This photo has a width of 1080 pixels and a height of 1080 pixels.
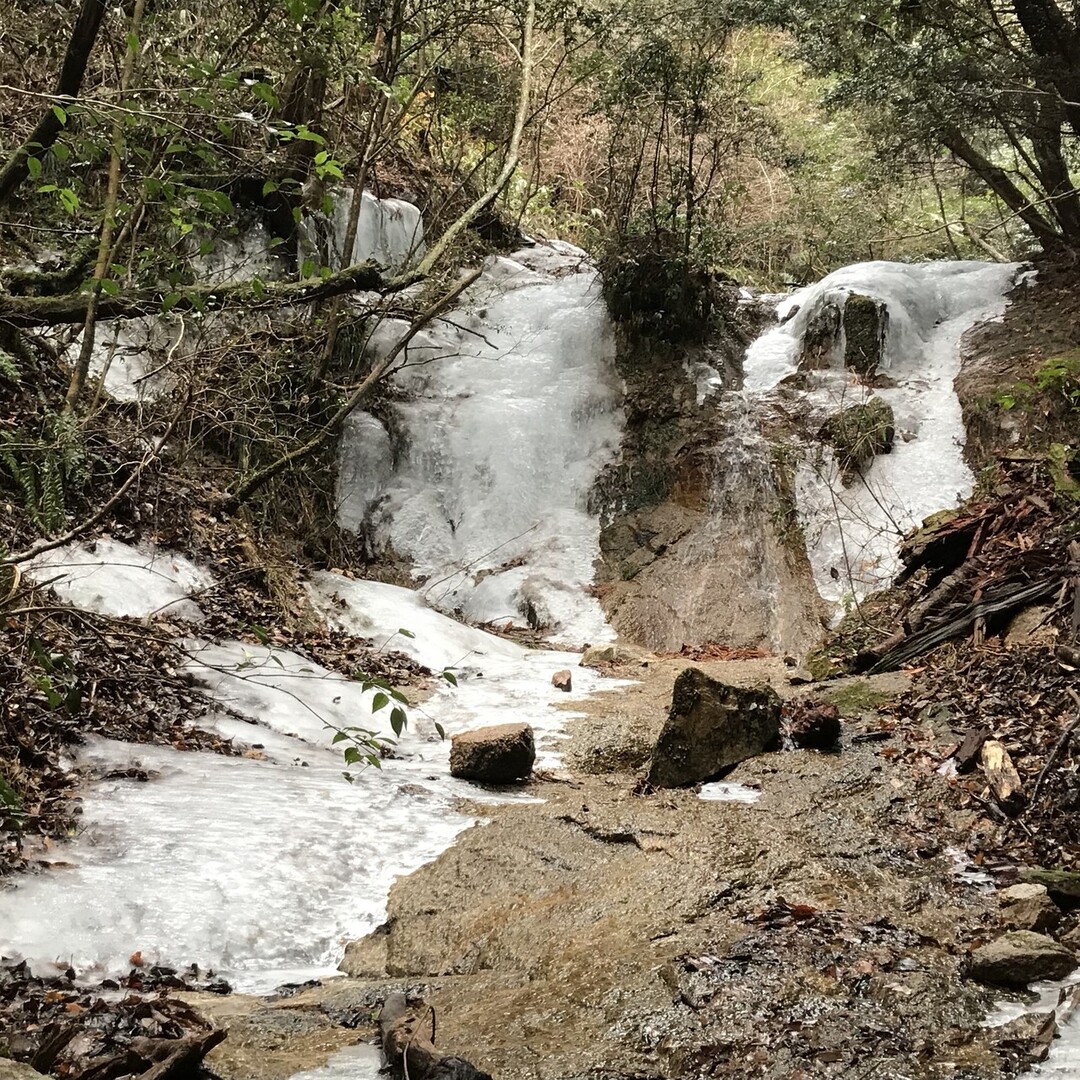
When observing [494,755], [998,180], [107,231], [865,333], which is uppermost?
[998,180]

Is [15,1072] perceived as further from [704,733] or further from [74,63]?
[704,733]

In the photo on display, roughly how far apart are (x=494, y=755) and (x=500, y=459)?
285 inches

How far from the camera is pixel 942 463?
9.84m

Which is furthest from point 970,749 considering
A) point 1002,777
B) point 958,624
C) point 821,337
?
point 821,337

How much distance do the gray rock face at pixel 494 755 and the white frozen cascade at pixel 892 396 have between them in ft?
15.0

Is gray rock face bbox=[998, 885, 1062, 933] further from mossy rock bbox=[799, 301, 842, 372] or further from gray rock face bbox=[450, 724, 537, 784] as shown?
mossy rock bbox=[799, 301, 842, 372]

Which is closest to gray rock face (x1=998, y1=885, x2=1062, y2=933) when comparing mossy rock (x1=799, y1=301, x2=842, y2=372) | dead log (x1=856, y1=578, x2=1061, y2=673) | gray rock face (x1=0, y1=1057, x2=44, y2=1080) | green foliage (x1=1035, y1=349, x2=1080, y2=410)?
dead log (x1=856, y1=578, x2=1061, y2=673)

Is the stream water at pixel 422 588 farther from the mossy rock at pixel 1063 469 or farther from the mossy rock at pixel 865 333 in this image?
the mossy rock at pixel 1063 469

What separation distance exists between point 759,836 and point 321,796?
2100 mm

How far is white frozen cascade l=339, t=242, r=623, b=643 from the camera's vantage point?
10.3 meters

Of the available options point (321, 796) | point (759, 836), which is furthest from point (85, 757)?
point (759, 836)

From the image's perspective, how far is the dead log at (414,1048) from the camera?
197cm

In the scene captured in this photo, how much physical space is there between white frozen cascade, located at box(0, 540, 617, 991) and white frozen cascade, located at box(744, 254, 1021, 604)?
4.80 meters

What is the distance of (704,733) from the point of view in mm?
4652
